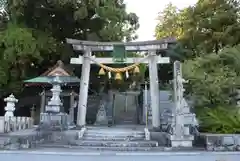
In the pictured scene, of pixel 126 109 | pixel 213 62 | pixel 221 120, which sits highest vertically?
pixel 213 62

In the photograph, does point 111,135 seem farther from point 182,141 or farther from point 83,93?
point 83,93

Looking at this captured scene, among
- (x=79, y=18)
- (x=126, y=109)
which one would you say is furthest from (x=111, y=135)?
(x=79, y=18)

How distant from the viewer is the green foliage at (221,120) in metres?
11.6

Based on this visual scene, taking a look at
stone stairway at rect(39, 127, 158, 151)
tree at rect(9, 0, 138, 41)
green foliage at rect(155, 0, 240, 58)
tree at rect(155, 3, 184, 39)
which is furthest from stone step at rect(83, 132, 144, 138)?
tree at rect(155, 3, 184, 39)

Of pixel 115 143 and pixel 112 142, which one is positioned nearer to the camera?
pixel 115 143

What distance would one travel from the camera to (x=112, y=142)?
40.0ft

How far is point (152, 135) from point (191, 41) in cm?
1234

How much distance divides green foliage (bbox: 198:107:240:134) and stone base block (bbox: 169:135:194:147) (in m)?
1.33

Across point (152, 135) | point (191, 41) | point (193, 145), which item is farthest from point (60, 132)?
point (191, 41)

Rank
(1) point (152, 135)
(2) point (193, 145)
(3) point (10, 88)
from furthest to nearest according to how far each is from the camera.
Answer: (3) point (10, 88)
(1) point (152, 135)
(2) point (193, 145)

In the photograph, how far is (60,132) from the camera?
13.1 metres

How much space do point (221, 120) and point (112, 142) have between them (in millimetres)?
4106

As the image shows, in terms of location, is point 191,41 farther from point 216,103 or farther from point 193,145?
point 193,145

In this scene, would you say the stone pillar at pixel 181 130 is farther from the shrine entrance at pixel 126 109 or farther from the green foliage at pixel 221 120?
the shrine entrance at pixel 126 109
